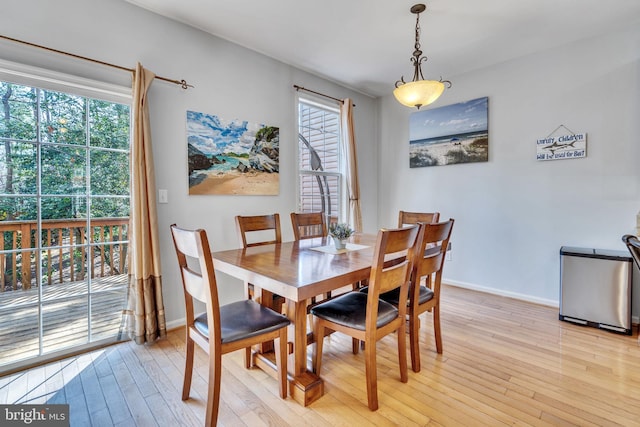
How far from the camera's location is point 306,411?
5.15 feet

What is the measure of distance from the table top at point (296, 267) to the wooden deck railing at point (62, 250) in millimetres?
1002

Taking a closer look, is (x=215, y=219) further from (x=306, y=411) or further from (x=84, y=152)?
(x=306, y=411)

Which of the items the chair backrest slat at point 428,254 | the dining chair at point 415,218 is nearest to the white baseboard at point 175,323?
the chair backrest slat at point 428,254

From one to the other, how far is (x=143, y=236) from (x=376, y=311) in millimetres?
1756

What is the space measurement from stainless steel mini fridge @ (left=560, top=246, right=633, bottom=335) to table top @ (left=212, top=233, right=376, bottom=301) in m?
1.93

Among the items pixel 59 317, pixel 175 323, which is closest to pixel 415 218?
pixel 175 323

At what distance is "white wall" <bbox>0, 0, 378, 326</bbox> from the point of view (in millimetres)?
1984

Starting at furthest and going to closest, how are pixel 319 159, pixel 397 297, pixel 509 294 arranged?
pixel 319 159, pixel 509 294, pixel 397 297

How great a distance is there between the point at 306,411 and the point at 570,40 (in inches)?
153

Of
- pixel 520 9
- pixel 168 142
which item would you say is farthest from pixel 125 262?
pixel 520 9

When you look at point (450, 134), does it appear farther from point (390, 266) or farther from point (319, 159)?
point (390, 266)

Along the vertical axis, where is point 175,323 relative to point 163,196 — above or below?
below

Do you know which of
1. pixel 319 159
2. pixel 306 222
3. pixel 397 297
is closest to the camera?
pixel 397 297

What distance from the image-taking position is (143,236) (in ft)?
7.30
